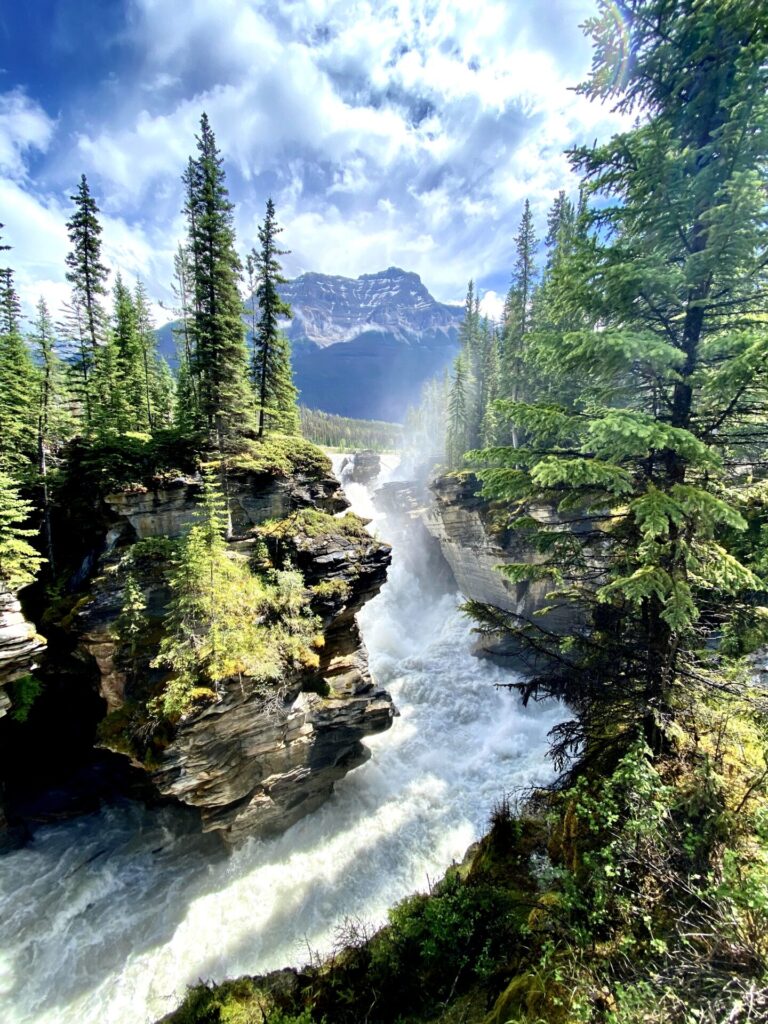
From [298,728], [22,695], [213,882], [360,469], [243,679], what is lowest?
[213,882]

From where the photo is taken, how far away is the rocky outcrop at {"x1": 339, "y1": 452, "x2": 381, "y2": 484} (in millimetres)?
69688

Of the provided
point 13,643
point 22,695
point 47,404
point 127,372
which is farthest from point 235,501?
point 127,372

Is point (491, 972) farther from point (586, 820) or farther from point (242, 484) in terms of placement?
point (242, 484)

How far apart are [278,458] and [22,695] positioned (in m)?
14.4

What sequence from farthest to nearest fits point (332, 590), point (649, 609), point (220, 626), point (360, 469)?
point (360, 469), point (332, 590), point (220, 626), point (649, 609)

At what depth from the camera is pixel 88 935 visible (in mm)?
13555

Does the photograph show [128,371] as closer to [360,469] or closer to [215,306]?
[215,306]

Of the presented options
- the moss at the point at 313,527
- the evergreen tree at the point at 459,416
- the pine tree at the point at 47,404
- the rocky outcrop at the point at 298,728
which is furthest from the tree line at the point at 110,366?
the evergreen tree at the point at 459,416

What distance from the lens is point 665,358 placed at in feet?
18.3

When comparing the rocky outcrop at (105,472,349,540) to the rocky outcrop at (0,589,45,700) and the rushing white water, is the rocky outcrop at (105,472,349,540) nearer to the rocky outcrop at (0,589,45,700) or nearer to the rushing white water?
the rocky outcrop at (0,589,45,700)

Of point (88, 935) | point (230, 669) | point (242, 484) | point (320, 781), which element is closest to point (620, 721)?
point (230, 669)

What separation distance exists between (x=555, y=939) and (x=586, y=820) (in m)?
1.83

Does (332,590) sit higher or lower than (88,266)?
lower

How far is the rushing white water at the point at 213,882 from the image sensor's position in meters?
12.5
